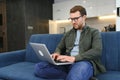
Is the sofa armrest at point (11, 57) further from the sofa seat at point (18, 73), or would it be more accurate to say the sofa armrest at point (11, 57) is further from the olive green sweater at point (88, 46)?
the olive green sweater at point (88, 46)

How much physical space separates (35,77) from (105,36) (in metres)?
0.92

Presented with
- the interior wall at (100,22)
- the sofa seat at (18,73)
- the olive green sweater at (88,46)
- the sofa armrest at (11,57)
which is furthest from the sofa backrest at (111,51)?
the interior wall at (100,22)

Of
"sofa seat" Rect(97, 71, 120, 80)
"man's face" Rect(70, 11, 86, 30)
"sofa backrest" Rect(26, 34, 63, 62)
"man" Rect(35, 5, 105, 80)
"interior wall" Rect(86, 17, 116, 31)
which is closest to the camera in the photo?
"man" Rect(35, 5, 105, 80)

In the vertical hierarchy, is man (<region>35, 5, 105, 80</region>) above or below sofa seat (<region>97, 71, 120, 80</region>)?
above

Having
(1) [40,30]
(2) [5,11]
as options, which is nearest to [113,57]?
(1) [40,30]

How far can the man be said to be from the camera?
168 centimetres

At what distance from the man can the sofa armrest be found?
32.2 inches

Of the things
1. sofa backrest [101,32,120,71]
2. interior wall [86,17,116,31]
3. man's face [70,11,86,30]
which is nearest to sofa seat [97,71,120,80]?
sofa backrest [101,32,120,71]

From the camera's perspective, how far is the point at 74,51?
2.07m

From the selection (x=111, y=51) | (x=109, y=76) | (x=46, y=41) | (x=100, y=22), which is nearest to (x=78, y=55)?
(x=109, y=76)

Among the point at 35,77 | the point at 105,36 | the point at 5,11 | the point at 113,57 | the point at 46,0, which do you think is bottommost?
the point at 35,77

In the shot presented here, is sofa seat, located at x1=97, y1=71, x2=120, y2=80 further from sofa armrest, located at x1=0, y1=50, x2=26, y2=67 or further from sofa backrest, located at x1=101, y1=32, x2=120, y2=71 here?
sofa armrest, located at x1=0, y1=50, x2=26, y2=67

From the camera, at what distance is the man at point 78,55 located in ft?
5.53

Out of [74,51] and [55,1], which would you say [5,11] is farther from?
[74,51]
